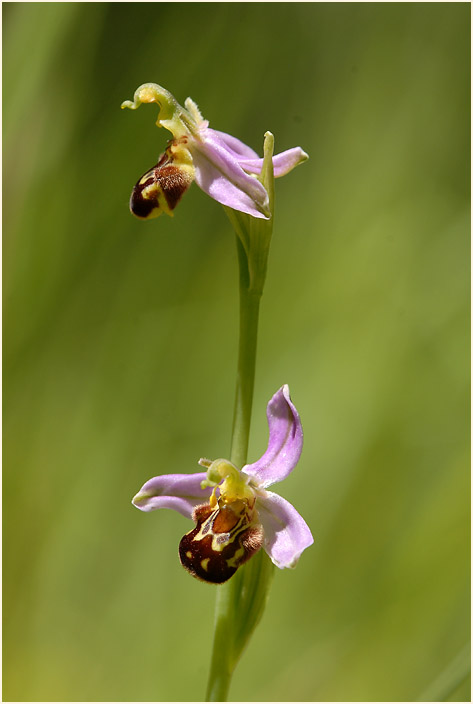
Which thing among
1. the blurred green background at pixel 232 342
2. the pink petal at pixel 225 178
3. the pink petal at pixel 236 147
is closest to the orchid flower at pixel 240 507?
the pink petal at pixel 225 178

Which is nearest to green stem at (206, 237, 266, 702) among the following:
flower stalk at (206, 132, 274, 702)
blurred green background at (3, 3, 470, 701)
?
Answer: flower stalk at (206, 132, 274, 702)

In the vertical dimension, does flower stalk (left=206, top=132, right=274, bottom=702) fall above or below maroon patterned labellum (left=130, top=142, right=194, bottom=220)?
below

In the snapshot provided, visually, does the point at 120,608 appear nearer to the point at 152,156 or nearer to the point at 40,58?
the point at 152,156

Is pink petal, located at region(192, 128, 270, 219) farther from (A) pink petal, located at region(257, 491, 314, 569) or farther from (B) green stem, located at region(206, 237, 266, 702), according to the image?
(A) pink petal, located at region(257, 491, 314, 569)

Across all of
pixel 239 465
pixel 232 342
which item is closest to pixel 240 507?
pixel 239 465

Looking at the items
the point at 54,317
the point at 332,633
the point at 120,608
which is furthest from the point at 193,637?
the point at 54,317

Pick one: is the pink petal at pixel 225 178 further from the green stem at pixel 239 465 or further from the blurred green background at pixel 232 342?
the blurred green background at pixel 232 342

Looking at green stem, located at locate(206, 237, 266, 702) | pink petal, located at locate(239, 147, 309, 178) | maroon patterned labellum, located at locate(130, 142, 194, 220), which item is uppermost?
pink petal, located at locate(239, 147, 309, 178)
